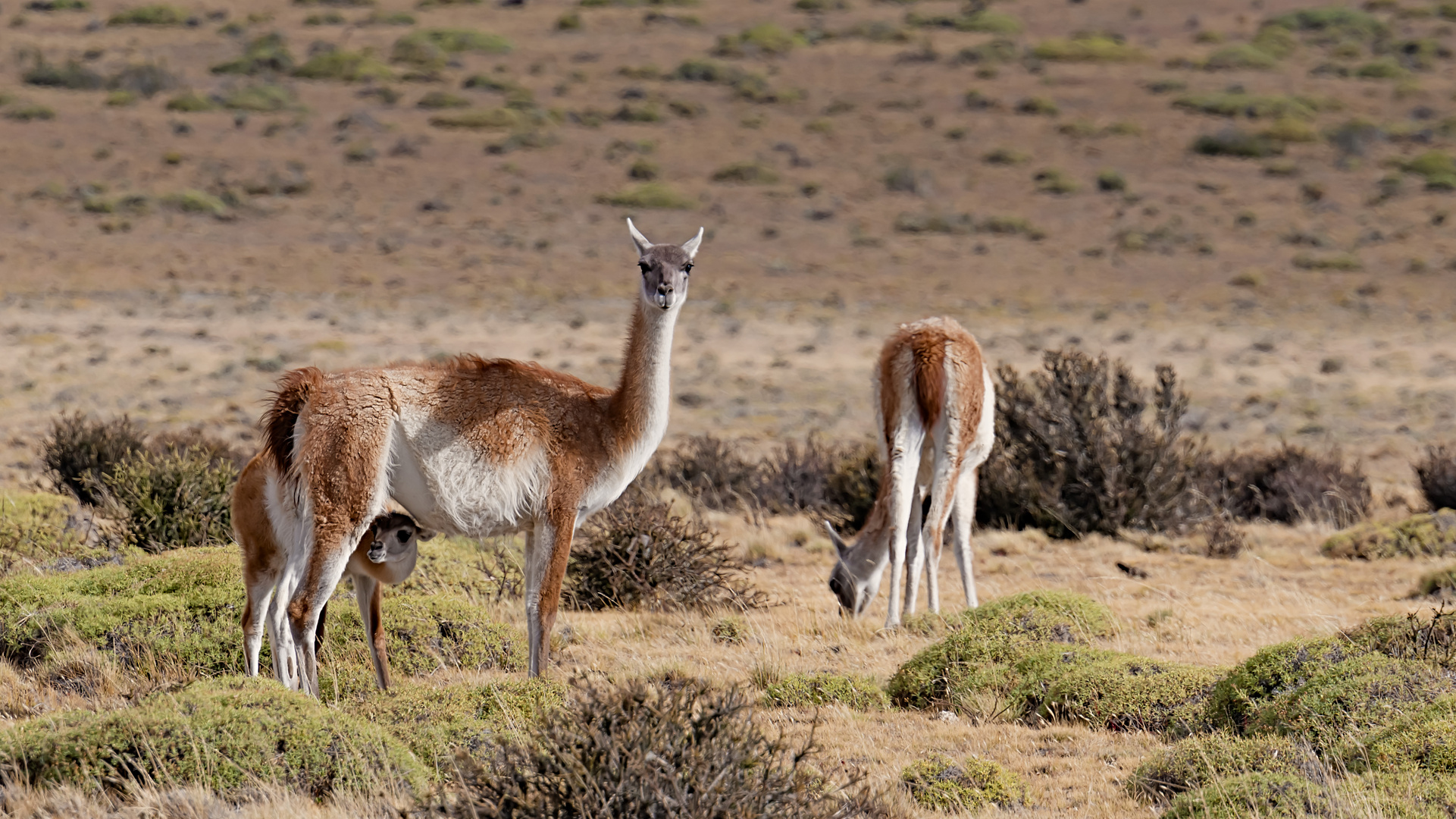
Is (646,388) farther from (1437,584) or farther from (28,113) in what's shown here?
(28,113)

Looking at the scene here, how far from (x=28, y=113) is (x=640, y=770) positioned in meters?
47.1

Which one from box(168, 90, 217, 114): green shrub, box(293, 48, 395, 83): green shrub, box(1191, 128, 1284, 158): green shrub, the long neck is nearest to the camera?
the long neck

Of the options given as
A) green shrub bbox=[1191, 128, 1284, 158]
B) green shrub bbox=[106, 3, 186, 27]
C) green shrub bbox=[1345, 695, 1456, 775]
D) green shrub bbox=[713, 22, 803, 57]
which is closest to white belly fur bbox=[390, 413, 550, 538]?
green shrub bbox=[1345, 695, 1456, 775]

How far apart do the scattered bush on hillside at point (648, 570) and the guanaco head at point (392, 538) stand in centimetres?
269

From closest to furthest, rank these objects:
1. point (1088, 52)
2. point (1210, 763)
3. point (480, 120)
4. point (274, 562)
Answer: point (1210, 763) → point (274, 562) → point (480, 120) → point (1088, 52)

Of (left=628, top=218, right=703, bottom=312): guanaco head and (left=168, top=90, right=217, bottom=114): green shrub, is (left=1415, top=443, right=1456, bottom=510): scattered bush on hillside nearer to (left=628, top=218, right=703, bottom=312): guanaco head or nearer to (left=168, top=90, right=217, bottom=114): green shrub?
(left=628, top=218, right=703, bottom=312): guanaco head

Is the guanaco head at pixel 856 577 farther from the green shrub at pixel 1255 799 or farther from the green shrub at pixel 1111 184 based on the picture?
the green shrub at pixel 1111 184

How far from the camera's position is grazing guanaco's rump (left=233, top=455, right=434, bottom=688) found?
6406 millimetres

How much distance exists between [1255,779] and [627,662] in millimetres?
3391

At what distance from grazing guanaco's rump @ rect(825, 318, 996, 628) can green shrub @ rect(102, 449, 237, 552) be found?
13.8 ft

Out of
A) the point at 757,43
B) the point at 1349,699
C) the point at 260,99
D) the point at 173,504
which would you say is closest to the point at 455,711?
the point at 1349,699

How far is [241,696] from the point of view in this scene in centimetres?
513

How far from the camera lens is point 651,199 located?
40.7 m

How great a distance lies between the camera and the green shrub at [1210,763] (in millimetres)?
5285
